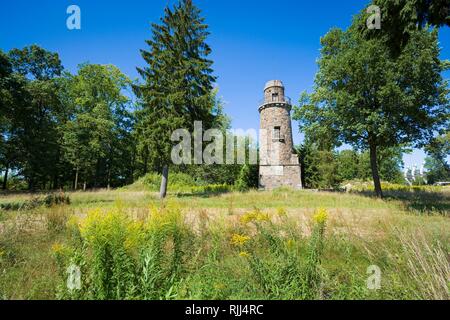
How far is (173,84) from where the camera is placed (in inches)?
625

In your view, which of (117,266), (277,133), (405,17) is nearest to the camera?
(117,266)

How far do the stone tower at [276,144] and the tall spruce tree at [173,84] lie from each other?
1061cm

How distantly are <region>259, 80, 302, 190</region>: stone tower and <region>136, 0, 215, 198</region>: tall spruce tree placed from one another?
10.6 metres

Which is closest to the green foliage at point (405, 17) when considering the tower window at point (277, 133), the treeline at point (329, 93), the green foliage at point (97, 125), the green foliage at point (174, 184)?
the treeline at point (329, 93)

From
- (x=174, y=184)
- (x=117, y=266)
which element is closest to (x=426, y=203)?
(x=117, y=266)

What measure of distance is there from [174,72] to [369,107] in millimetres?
14426

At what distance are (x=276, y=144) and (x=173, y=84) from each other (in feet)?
46.7

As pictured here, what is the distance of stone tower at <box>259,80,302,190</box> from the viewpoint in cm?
2475

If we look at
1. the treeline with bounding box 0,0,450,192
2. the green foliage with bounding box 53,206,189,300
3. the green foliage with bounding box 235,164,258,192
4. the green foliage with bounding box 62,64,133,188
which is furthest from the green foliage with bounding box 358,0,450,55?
the green foliage with bounding box 62,64,133,188

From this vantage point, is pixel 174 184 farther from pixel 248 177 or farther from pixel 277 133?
pixel 277 133

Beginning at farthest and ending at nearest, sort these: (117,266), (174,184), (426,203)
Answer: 1. (174,184)
2. (426,203)
3. (117,266)

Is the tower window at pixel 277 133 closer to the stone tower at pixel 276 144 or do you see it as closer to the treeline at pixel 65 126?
the stone tower at pixel 276 144

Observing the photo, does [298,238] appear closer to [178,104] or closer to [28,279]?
[28,279]
